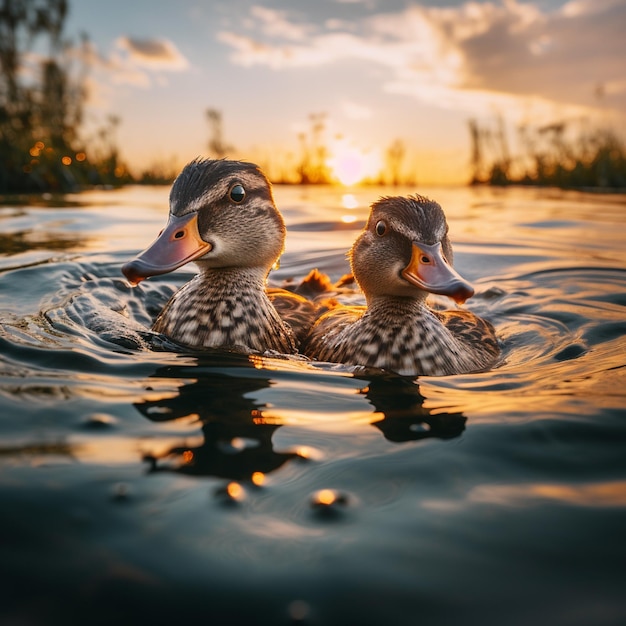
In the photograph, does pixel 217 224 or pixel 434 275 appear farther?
pixel 217 224

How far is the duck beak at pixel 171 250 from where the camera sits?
3.43m

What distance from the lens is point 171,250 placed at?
11.8 feet

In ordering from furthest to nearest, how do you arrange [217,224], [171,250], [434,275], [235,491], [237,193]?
1. [237,193]
2. [217,224]
3. [171,250]
4. [434,275]
5. [235,491]

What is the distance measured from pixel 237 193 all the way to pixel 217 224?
25 cm

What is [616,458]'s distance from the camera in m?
2.39

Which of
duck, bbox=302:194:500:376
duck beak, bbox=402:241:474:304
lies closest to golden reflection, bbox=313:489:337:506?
duck beak, bbox=402:241:474:304

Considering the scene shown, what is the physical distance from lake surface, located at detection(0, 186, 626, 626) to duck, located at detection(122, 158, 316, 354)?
286 mm

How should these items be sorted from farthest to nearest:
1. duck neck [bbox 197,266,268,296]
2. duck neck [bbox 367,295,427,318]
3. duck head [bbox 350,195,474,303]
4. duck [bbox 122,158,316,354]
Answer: duck neck [bbox 197,266,268,296] → duck neck [bbox 367,295,427,318] → duck [bbox 122,158,316,354] → duck head [bbox 350,195,474,303]

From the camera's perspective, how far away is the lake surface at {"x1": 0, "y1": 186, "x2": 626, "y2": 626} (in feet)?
5.35

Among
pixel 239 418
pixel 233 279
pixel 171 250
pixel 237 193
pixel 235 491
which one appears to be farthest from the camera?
pixel 233 279

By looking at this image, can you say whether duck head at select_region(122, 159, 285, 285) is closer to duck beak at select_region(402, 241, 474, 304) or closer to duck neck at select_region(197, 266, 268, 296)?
duck neck at select_region(197, 266, 268, 296)

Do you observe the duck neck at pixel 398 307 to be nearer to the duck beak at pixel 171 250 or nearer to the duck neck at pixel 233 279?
the duck neck at pixel 233 279

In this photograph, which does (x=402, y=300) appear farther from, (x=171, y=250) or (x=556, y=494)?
(x=556, y=494)

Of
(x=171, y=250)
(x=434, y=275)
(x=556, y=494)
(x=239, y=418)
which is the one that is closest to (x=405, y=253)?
(x=434, y=275)
